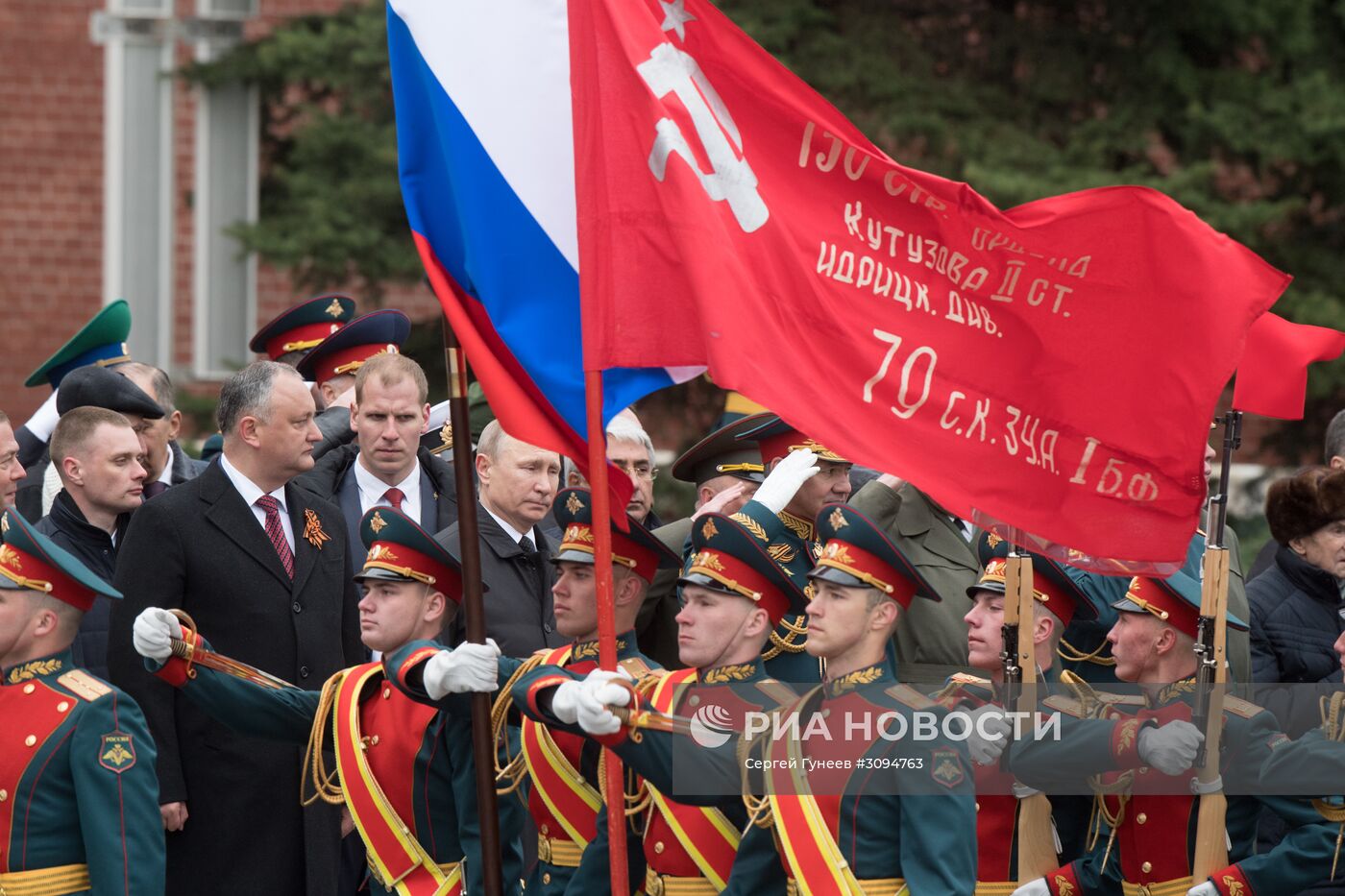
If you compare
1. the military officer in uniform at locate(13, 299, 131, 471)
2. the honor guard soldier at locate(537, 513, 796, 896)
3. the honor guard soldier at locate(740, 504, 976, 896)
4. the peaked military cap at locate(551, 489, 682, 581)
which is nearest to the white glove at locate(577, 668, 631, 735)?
the honor guard soldier at locate(537, 513, 796, 896)

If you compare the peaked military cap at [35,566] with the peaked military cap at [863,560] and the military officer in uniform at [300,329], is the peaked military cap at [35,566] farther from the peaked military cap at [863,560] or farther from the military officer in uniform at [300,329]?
the military officer in uniform at [300,329]

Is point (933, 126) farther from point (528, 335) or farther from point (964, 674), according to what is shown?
point (528, 335)

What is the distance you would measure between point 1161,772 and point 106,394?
3797 millimetres

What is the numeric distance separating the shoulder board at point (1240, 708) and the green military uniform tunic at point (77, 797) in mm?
2793

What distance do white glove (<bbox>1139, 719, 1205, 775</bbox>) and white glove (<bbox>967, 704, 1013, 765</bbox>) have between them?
371 mm

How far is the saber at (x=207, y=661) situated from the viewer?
18.9 ft

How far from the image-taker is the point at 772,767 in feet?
17.6

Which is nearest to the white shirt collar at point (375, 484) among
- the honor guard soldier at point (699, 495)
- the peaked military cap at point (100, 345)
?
the honor guard soldier at point (699, 495)

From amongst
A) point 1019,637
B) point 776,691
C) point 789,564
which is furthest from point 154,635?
point 1019,637

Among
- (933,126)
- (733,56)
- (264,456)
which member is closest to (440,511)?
(264,456)

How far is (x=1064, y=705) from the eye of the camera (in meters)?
6.10

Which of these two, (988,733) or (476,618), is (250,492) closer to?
(476,618)

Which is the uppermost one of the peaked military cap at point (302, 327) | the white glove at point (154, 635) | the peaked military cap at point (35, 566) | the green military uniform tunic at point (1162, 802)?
the peaked military cap at point (302, 327)

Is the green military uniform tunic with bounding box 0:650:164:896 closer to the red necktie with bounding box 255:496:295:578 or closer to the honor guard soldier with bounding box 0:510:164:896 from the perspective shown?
the honor guard soldier with bounding box 0:510:164:896
